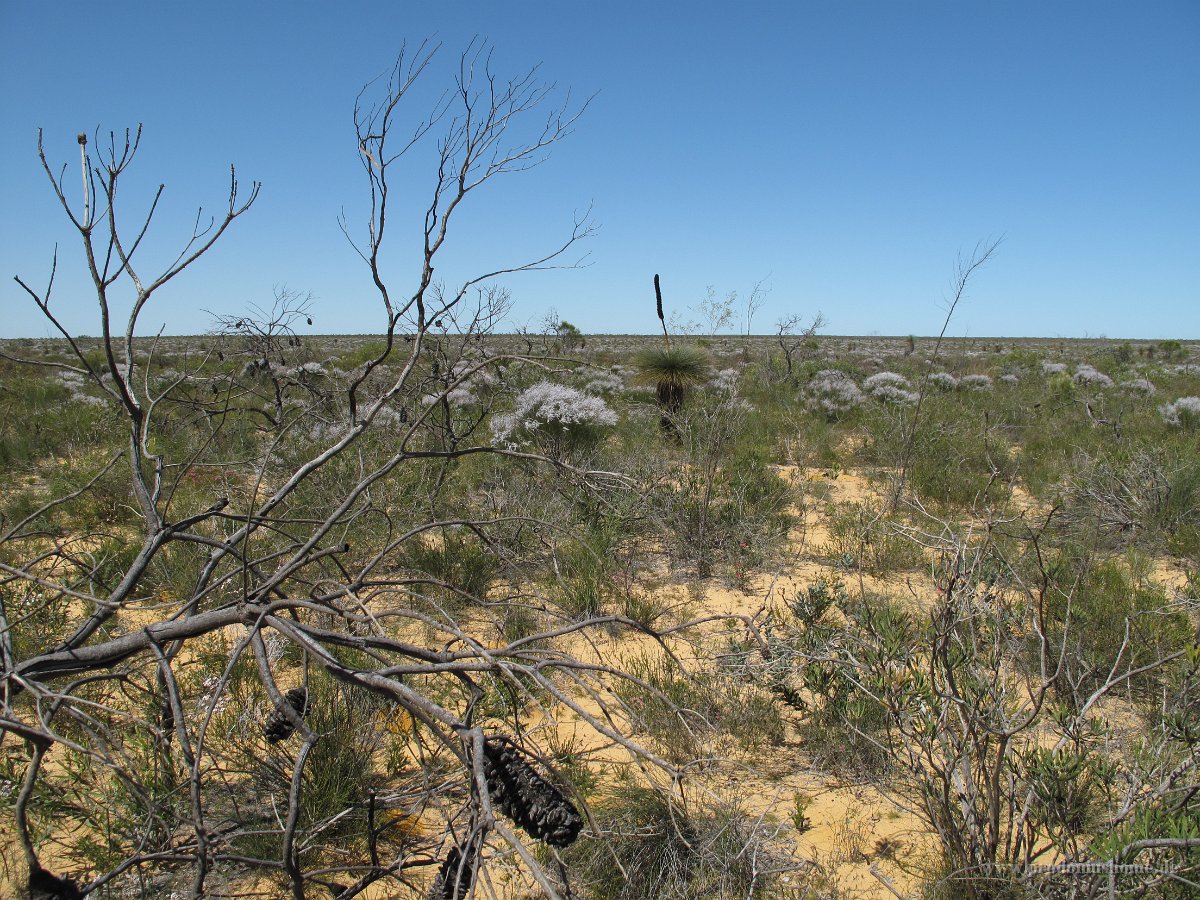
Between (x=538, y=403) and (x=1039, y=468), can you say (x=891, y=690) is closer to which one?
(x=538, y=403)

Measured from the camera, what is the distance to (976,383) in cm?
1728

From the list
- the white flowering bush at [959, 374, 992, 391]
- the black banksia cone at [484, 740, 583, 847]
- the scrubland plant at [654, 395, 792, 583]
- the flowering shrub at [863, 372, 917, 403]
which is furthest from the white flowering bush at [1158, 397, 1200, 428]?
the black banksia cone at [484, 740, 583, 847]

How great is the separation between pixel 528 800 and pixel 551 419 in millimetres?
7125

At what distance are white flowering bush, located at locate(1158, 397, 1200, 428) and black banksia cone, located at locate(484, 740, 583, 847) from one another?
12.9 m

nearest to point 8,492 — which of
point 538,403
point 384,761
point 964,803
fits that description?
point 538,403

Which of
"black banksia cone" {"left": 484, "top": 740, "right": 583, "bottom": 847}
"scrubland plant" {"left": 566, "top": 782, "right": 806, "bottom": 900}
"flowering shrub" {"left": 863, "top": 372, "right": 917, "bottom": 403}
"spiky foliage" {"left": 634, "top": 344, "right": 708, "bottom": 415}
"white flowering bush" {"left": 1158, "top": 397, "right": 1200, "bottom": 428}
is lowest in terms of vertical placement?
"scrubland plant" {"left": 566, "top": 782, "right": 806, "bottom": 900}

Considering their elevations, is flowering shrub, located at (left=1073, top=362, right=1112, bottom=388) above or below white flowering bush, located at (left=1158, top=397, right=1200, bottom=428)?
above

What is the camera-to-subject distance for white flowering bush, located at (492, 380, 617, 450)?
27.2 feet

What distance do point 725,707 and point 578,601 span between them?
5.22 feet

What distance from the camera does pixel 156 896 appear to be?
2.32 metres

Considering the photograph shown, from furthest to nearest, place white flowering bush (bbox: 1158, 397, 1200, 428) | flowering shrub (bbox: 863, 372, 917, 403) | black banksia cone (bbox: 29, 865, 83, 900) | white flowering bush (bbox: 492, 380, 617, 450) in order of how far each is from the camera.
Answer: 1. flowering shrub (bbox: 863, 372, 917, 403)
2. white flowering bush (bbox: 1158, 397, 1200, 428)
3. white flowering bush (bbox: 492, 380, 617, 450)
4. black banksia cone (bbox: 29, 865, 83, 900)

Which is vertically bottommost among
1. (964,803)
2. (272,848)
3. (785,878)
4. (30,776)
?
(785,878)

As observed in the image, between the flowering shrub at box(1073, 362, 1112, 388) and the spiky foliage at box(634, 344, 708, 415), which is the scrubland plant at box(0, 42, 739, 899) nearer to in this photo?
the spiky foliage at box(634, 344, 708, 415)

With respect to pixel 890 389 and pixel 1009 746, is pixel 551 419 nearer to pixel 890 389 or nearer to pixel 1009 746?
pixel 1009 746
